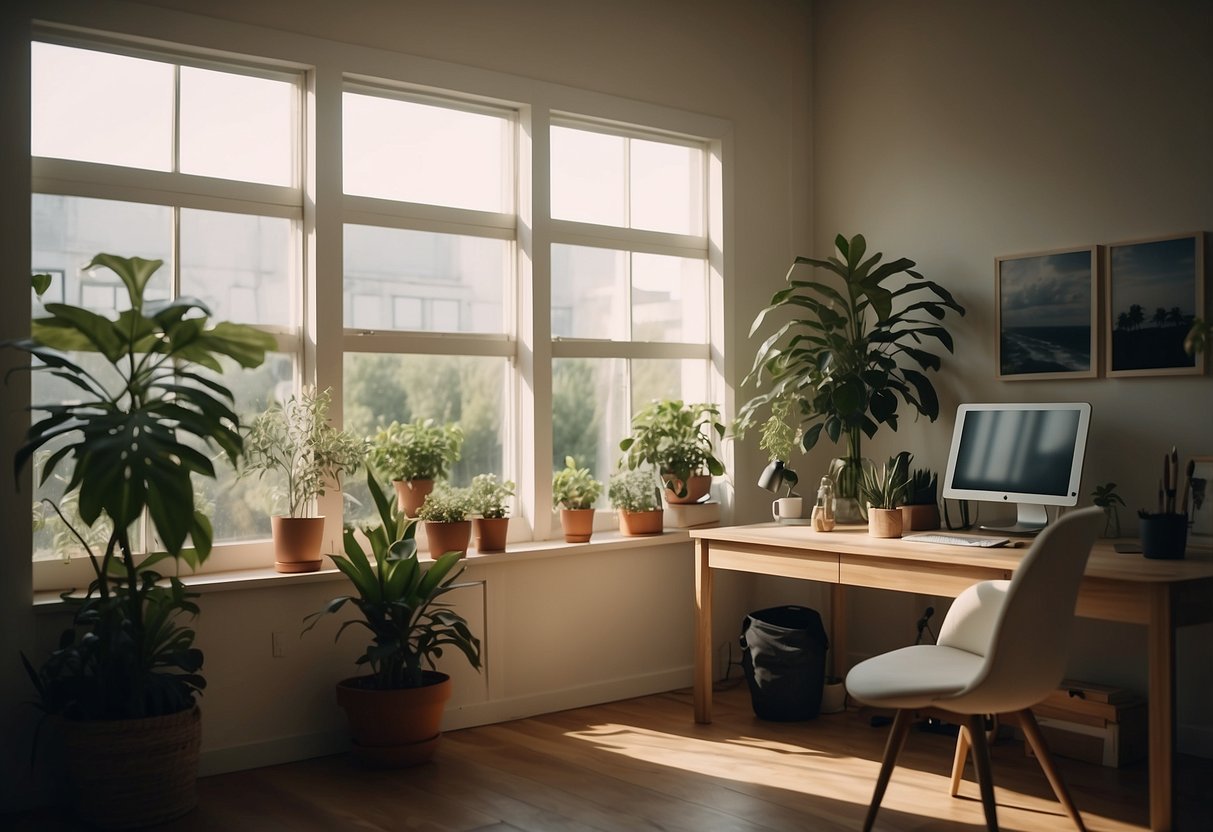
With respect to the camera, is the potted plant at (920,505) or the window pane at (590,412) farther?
the window pane at (590,412)

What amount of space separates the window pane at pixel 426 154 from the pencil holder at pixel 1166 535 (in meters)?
2.75

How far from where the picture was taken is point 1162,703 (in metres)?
3.05

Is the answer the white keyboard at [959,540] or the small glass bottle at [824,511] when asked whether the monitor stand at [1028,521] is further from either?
the small glass bottle at [824,511]

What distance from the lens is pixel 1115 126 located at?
4.23m

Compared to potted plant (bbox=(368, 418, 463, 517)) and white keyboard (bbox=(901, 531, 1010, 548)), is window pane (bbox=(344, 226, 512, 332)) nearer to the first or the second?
potted plant (bbox=(368, 418, 463, 517))

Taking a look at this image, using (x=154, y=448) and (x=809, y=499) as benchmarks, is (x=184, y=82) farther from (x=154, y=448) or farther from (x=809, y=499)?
(x=809, y=499)

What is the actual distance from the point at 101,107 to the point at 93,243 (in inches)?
18.3

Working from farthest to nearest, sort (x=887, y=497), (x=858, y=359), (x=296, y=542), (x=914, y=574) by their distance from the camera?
(x=858, y=359) → (x=887, y=497) → (x=296, y=542) → (x=914, y=574)

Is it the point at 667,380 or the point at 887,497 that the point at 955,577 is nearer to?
the point at 887,497

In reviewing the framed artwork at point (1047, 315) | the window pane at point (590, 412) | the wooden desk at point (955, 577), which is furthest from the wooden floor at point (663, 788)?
the framed artwork at point (1047, 315)

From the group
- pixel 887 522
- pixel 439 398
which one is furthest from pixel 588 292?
pixel 887 522

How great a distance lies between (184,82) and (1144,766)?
4.11 m

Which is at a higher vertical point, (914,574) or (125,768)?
(914,574)

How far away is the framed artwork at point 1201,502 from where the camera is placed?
12.6ft
